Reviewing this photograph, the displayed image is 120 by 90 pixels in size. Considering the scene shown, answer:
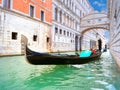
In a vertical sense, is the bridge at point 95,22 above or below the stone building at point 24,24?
above

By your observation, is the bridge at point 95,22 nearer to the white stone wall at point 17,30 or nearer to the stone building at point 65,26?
the stone building at point 65,26

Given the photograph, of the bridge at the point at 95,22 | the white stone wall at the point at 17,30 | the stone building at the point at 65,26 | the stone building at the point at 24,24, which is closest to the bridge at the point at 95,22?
the bridge at the point at 95,22

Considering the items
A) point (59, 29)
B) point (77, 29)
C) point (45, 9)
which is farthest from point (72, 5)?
point (45, 9)

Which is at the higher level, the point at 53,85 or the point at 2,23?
the point at 2,23

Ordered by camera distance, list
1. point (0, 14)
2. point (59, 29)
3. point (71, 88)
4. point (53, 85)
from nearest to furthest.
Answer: point (71, 88) → point (53, 85) → point (0, 14) → point (59, 29)

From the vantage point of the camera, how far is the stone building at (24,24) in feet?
34.7

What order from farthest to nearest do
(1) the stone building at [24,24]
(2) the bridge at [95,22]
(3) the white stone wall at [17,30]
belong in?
(2) the bridge at [95,22], (1) the stone building at [24,24], (3) the white stone wall at [17,30]

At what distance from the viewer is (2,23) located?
33.7 feet

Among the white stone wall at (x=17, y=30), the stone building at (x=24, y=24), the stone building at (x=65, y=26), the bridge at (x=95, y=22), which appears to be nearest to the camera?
the white stone wall at (x=17, y=30)

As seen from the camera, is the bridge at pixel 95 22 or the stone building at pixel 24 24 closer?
the stone building at pixel 24 24

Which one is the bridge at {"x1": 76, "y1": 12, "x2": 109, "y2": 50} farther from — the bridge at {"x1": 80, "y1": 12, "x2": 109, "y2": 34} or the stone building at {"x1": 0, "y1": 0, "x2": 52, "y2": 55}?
the stone building at {"x1": 0, "y1": 0, "x2": 52, "y2": 55}

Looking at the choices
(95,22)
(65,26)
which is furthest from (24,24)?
(95,22)

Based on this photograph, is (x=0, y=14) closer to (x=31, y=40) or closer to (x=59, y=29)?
(x=31, y=40)

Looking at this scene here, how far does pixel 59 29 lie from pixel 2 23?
9660 mm
